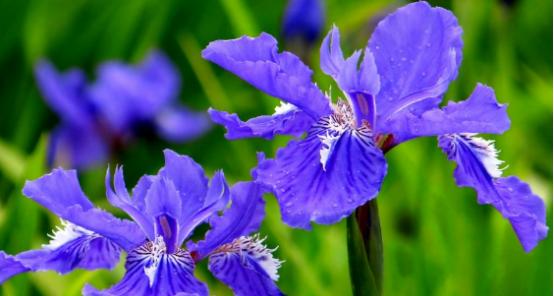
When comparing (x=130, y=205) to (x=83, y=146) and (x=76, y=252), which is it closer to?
(x=76, y=252)

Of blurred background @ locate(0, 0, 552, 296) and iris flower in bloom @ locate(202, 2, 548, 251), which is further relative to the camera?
blurred background @ locate(0, 0, 552, 296)

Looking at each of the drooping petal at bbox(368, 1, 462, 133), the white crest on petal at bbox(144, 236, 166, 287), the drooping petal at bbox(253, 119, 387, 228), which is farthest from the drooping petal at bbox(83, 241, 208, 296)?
the drooping petal at bbox(368, 1, 462, 133)

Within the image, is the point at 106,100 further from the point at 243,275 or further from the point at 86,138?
the point at 243,275

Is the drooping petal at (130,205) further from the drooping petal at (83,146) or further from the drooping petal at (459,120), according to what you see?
the drooping petal at (83,146)

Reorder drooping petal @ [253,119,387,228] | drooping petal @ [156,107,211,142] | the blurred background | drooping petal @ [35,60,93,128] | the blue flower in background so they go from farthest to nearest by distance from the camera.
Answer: drooping petal @ [156,107,211,142] < drooping petal @ [35,60,93,128] < the blue flower in background < the blurred background < drooping petal @ [253,119,387,228]

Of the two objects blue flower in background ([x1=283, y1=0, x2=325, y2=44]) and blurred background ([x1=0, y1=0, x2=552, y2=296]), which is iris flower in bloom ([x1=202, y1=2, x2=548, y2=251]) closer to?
blurred background ([x1=0, y1=0, x2=552, y2=296])

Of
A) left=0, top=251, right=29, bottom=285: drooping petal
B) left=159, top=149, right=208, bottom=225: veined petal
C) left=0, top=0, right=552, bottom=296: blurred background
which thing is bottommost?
left=0, top=251, right=29, bottom=285: drooping petal

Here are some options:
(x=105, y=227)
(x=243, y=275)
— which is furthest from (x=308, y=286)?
(x=105, y=227)

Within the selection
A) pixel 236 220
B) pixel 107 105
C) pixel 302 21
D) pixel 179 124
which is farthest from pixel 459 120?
pixel 179 124
